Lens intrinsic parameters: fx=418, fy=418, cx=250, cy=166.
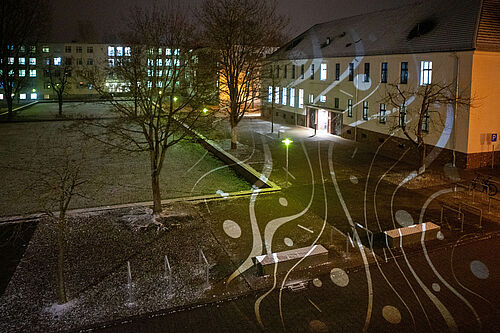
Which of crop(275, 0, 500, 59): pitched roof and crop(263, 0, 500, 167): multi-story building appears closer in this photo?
crop(263, 0, 500, 167): multi-story building

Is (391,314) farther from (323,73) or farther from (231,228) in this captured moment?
(323,73)

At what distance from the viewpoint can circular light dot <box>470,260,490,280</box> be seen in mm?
10531

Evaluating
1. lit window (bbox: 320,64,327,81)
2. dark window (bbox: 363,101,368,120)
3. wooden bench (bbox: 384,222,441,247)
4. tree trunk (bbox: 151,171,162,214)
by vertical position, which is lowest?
wooden bench (bbox: 384,222,441,247)

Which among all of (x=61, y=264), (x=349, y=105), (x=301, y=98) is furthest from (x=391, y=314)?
(x=301, y=98)

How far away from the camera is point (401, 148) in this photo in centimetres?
2592

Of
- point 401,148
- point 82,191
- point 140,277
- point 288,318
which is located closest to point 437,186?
point 401,148

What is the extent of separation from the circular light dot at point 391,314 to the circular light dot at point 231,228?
5282mm

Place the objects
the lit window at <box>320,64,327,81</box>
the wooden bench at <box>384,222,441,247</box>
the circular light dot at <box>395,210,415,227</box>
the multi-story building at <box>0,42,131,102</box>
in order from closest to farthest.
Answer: the wooden bench at <box>384,222,441,247</box> < the circular light dot at <box>395,210,415,227</box> < the lit window at <box>320,64,327,81</box> < the multi-story building at <box>0,42,131,102</box>

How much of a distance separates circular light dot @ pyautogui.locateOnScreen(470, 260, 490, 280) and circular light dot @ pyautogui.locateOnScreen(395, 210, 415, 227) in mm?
2996

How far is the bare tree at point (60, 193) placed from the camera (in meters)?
9.12

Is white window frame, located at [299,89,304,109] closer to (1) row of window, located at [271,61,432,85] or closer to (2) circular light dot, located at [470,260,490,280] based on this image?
(1) row of window, located at [271,61,432,85]

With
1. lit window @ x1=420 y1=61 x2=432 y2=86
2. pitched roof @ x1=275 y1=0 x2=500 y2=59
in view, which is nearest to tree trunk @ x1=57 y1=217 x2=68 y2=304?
pitched roof @ x1=275 y1=0 x2=500 y2=59

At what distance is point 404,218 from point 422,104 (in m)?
7.15

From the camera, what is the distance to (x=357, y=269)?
1095 centimetres
